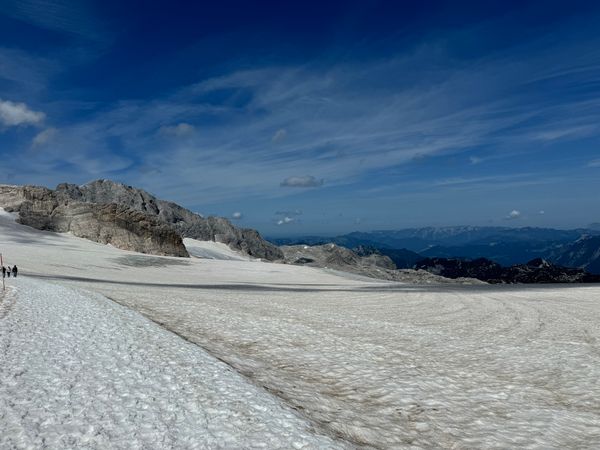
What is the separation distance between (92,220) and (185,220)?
91832 mm

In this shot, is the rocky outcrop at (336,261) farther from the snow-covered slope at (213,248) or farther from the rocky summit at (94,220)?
the rocky summit at (94,220)

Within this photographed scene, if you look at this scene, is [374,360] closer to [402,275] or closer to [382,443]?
[382,443]

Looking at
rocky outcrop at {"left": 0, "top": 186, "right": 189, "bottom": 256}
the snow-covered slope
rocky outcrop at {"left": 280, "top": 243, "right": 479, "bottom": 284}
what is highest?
rocky outcrop at {"left": 0, "top": 186, "right": 189, "bottom": 256}

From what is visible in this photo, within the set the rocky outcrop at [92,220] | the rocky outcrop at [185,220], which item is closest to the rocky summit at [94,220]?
the rocky outcrop at [92,220]

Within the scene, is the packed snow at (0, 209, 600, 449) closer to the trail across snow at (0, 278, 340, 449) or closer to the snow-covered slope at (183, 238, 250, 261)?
the trail across snow at (0, 278, 340, 449)

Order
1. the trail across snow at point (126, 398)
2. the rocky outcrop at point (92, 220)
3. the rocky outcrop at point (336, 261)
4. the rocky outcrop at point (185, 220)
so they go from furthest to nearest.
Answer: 1. the rocky outcrop at point (185, 220)
2. the rocky outcrop at point (336, 261)
3. the rocky outcrop at point (92, 220)
4. the trail across snow at point (126, 398)

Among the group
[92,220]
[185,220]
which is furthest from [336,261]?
[92,220]

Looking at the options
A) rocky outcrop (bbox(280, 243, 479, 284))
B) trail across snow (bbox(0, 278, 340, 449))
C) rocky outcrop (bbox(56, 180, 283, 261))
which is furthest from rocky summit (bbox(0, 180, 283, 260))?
trail across snow (bbox(0, 278, 340, 449))

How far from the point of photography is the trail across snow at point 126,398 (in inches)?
285

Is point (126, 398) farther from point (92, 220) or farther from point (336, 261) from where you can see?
point (336, 261)

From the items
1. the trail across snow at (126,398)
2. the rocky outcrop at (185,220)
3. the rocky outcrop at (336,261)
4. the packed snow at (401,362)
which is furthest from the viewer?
the rocky outcrop at (185,220)

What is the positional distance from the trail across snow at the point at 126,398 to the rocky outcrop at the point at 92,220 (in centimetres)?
7799

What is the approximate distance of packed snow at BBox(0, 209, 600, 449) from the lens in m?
8.59

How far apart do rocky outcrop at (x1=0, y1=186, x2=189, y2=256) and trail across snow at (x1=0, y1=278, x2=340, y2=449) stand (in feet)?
256
